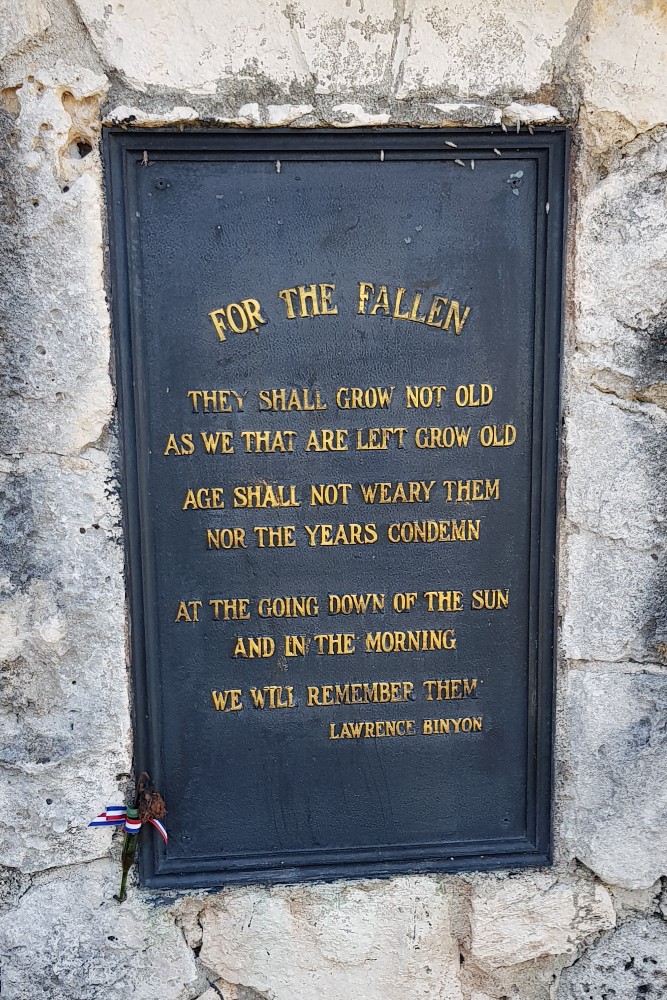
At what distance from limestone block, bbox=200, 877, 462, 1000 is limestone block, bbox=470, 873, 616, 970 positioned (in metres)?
0.10

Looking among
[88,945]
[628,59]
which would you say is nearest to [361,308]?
[628,59]

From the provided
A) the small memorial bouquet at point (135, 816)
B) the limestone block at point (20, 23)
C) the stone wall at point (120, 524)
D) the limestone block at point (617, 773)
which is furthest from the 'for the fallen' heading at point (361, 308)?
the small memorial bouquet at point (135, 816)

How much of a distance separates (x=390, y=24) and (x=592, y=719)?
189 cm

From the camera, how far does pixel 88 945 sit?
204 cm

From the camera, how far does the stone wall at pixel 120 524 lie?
1.83 m

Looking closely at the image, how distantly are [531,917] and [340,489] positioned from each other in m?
1.33

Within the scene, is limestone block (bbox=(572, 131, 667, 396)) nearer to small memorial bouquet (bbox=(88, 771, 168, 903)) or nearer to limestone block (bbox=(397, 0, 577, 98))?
limestone block (bbox=(397, 0, 577, 98))

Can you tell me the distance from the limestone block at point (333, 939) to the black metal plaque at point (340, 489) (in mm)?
72

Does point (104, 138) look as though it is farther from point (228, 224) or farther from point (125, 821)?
point (125, 821)

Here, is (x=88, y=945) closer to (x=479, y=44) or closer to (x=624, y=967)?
(x=624, y=967)

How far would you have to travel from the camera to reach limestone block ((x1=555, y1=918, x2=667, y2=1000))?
212 cm

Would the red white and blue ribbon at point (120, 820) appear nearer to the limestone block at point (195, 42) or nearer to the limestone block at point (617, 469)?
the limestone block at point (617, 469)

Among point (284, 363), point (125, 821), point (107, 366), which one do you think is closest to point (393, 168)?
point (284, 363)

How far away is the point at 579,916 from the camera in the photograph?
83.7 inches
